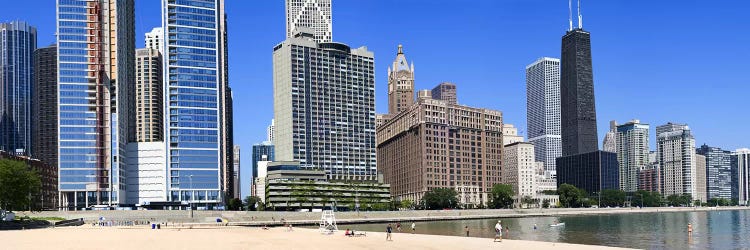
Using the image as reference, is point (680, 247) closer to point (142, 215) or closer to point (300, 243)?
point (300, 243)

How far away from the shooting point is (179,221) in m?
→ 169

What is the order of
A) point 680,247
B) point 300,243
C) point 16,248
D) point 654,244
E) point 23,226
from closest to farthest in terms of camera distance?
1. point 16,248
2. point 300,243
3. point 680,247
4. point 654,244
5. point 23,226

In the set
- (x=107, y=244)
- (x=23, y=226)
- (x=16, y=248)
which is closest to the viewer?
(x=16, y=248)

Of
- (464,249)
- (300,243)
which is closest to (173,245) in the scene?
(300,243)

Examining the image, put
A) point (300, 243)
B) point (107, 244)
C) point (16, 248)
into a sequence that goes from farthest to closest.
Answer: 1. point (300, 243)
2. point (107, 244)
3. point (16, 248)

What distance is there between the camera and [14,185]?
144500mm

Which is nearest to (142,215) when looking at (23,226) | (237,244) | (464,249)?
(23,226)

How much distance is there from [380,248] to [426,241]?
55.2 ft

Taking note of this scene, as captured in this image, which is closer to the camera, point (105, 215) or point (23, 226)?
point (23, 226)

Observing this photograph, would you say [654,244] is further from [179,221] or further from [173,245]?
[179,221]

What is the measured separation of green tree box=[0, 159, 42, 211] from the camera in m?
143

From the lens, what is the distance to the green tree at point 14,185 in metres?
143

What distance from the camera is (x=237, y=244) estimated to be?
276 feet

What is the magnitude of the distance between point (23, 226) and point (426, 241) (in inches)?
2457
